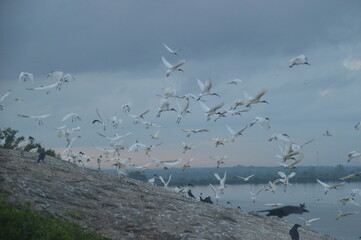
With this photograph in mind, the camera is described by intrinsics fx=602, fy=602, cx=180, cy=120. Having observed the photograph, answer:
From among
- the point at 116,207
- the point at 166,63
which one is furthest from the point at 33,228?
the point at 166,63

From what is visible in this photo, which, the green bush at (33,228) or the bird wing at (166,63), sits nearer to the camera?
the green bush at (33,228)

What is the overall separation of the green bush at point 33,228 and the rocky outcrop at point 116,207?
1.04 m

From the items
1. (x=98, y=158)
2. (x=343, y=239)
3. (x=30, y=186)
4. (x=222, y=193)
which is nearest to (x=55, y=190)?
(x=30, y=186)

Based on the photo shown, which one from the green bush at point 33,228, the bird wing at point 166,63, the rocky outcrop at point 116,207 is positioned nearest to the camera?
the green bush at point 33,228

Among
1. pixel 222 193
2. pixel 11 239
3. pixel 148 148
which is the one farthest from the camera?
pixel 222 193

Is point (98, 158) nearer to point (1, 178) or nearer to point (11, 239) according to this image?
point (1, 178)

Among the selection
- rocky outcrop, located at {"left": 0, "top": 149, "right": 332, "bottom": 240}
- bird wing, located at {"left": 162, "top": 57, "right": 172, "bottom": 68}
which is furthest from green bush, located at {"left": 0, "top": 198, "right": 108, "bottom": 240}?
bird wing, located at {"left": 162, "top": 57, "right": 172, "bottom": 68}

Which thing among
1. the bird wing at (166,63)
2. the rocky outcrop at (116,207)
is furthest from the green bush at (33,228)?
the bird wing at (166,63)

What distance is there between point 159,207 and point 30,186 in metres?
3.15

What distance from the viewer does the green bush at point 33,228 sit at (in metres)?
10.2

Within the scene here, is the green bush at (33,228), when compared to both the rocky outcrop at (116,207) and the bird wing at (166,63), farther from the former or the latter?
the bird wing at (166,63)

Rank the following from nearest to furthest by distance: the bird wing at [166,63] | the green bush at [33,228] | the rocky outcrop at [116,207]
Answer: the green bush at [33,228] → the rocky outcrop at [116,207] → the bird wing at [166,63]

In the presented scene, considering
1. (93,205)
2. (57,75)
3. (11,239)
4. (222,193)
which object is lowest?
(11,239)

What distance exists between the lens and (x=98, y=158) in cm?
1975
